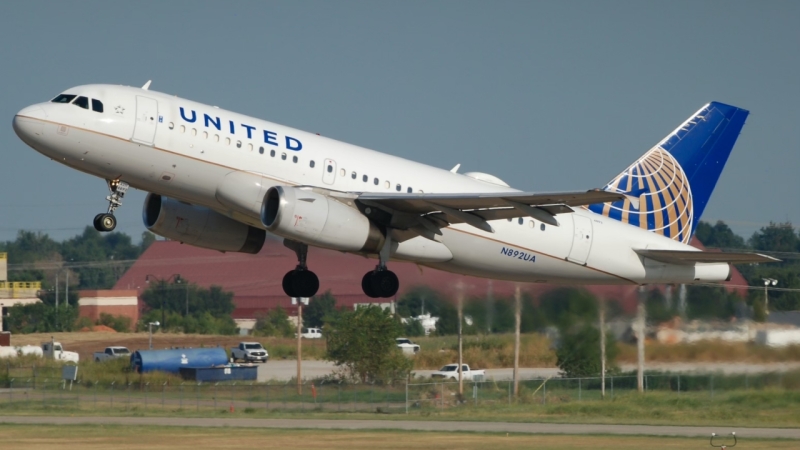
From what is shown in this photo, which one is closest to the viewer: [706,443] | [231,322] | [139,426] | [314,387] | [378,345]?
[706,443]

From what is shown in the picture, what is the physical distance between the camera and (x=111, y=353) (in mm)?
70250

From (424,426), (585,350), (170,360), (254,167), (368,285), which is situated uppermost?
(254,167)

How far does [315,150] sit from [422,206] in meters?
3.07

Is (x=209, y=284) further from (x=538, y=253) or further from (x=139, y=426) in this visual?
(x=538, y=253)

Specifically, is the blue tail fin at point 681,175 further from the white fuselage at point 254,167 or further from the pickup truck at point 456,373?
the pickup truck at point 456,373

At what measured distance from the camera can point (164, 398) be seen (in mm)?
55656

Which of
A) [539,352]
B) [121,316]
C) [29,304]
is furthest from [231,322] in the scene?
[539,352]

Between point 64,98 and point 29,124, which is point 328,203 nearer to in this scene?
point 64,98

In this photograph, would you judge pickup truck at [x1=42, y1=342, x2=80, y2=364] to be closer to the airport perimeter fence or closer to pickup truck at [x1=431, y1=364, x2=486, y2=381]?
the airport perimeter fence

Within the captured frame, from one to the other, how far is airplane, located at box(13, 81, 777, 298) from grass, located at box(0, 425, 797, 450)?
5.19m

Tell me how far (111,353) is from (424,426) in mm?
32045

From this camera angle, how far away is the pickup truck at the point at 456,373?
51625 millimetres

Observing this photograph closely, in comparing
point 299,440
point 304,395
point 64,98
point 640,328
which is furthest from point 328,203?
point 304,395

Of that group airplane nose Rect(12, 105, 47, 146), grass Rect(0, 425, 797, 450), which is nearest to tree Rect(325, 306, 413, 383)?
grass Rect(0, 425, 797, 450)
